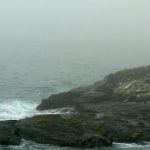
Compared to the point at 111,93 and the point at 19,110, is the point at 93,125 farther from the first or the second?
the point at 19,110

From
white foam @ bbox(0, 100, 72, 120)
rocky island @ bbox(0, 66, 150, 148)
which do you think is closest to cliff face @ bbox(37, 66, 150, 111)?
rocky island @ bbox(0, 66, 150, 148)

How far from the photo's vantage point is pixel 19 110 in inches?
2586

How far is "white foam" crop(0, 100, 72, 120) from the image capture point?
61781mm

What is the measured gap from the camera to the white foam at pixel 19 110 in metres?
61.8

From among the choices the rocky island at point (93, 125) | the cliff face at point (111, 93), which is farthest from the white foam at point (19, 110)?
the rocky island at point (93, 125)

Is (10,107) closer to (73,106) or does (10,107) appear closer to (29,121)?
(73,106)

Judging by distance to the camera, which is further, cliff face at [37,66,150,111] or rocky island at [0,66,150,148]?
cliff face at [37,66,150,111]

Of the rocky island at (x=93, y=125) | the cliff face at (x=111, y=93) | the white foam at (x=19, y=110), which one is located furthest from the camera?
the white foam at (x=19, y=110)

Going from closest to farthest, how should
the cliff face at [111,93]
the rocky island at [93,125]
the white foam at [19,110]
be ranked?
1. the rocky island at [93,125]
2. the cliff face at [111,93]
3. the white foam at [19,110]

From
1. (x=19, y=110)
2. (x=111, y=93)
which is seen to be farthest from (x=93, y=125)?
(x=19, y=110)

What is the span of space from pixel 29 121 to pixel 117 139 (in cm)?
777

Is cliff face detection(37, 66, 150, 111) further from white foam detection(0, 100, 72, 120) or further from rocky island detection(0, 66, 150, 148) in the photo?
white foam detection(0, 100, 72, 120)

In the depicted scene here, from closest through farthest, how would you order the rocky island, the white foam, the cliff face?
1. the rocky island
2. the cliff face
3. the white foam

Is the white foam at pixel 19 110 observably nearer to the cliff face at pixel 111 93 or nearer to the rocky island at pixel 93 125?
the cliff face at pixel 111 93
